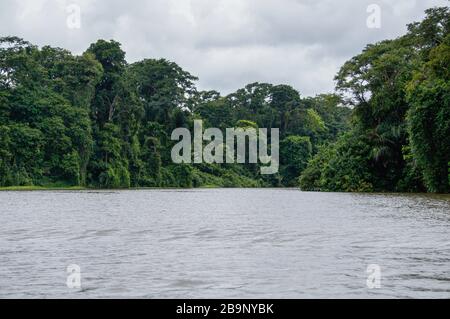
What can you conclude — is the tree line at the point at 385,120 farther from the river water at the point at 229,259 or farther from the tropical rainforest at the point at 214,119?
the river water at the point at 229,259

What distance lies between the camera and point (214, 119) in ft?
321

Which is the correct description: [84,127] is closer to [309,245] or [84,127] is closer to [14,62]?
[14,62]

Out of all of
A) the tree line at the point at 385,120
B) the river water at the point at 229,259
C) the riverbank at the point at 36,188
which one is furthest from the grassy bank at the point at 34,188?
the river water at the point at 229,259

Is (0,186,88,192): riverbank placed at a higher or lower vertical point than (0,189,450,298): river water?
higher

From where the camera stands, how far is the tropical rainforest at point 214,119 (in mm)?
36656

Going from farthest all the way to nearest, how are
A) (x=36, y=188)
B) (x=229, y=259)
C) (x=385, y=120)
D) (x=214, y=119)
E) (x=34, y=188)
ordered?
(x=214, y=119), (x=36, y=188), (x=34, y=188), (x=385, y=120), (x=229, y=259)

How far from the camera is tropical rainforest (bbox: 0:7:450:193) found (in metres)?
36.7

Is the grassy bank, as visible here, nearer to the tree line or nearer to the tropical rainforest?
the tropical rainforest

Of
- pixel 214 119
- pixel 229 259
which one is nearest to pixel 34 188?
pixel 214 119

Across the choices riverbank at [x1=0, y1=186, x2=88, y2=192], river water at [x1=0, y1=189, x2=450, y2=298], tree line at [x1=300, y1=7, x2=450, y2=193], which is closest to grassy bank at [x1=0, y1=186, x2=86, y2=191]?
riverbank at [x1=0, y1=186, x2=88, y2=192]

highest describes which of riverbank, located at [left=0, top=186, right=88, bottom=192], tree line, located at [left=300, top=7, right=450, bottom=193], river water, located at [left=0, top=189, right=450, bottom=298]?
tree line, located at [left=300, top=7, right=450, bottom=193]

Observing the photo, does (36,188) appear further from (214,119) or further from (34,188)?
(214,119)
